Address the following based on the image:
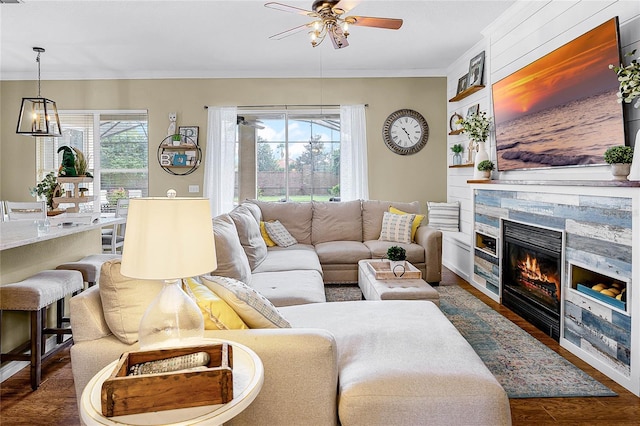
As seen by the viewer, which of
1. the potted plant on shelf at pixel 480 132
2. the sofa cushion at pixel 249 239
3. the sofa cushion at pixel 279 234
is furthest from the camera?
the sofa cushion at pixel 279 234

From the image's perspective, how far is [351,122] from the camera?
20.0 feet

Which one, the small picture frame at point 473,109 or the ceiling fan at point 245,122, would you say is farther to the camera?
the ceiling fan at point 245,122

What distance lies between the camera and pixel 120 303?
58.2 inches

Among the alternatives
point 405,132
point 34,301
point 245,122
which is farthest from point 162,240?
point 405,132

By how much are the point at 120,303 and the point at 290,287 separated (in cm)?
154

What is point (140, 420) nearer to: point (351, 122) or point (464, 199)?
point (464, 199)

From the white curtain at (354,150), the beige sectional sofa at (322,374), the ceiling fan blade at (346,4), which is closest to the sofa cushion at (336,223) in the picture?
the white curtain at (354,150)

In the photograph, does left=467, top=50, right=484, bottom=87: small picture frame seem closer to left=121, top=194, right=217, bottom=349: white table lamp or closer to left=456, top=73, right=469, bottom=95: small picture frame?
left=456, top=73, right=469, bottom=95: small picture frame

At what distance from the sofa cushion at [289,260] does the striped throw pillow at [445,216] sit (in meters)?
1.97

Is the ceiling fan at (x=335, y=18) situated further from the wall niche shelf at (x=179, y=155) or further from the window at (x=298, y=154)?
the wall niche shelf at (x=179, y=155)

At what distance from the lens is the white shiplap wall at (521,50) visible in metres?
2.61

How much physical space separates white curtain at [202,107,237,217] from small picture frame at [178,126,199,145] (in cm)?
20

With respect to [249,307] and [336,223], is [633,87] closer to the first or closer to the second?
[249,307]

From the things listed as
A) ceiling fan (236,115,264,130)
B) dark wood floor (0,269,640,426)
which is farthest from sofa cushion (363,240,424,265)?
ceiling fan (236,115,264,130)
